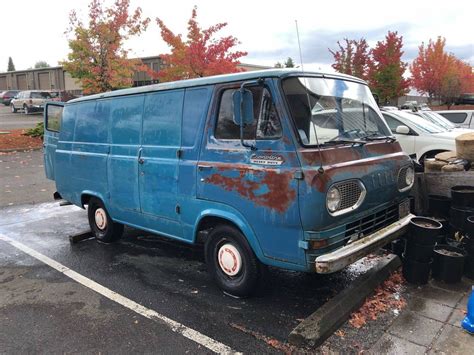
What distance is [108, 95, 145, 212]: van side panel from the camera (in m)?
5.07

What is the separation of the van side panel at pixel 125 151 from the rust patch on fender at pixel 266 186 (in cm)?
155

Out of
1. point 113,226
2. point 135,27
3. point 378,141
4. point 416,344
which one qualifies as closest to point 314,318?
point 416,344

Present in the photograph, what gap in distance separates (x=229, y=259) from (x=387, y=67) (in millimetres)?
25528

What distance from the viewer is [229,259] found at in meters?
4.15

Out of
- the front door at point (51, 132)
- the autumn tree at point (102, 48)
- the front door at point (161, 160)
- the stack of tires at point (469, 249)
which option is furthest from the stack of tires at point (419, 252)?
the autumn tree at point (102, 48)

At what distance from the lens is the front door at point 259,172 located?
3.50m

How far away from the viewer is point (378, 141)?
4.32 m

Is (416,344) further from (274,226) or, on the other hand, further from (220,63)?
(220,63)

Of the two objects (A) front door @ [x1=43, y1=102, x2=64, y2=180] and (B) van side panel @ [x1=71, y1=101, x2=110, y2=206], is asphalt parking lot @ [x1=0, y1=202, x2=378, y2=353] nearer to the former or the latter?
(B) van side panel @ [x1=71, y1=101, x2=110, y2=206]

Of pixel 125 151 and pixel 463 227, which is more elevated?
pixel 125 151

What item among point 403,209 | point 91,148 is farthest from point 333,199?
point 91,148

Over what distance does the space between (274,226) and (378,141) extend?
5.21ft

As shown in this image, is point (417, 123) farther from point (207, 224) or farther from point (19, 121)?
point (19, 121)

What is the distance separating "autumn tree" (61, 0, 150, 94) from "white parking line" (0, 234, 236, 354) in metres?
14.9
